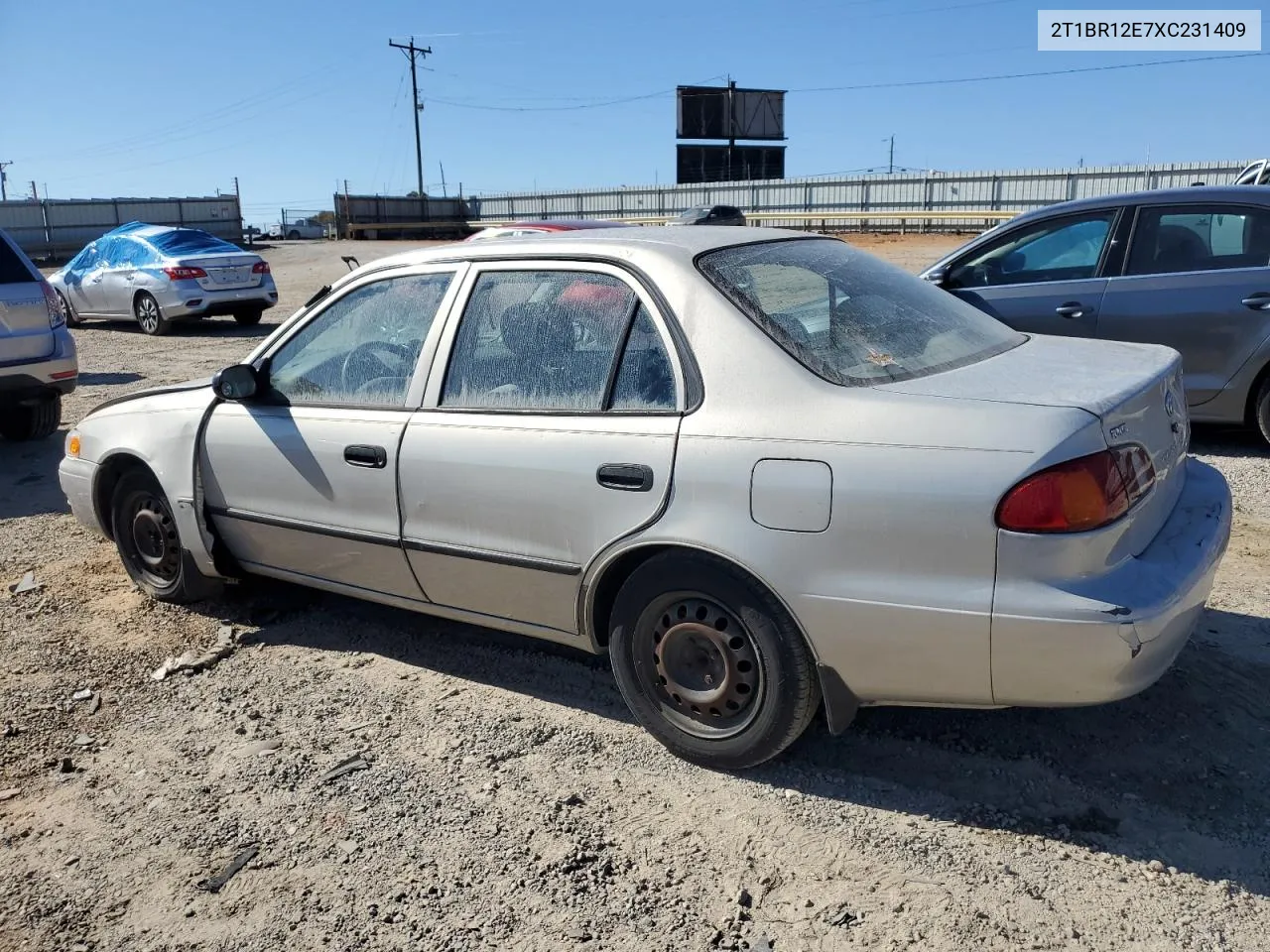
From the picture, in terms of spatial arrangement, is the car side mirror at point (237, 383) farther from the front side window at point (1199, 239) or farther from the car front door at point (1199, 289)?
the front side window at point (1199, 239)

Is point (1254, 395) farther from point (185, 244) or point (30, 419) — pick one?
point (185, 244)

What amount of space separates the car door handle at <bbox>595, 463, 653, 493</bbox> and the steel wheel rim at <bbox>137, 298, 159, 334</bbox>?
13.9 metres

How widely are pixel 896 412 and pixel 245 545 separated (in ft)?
9.30

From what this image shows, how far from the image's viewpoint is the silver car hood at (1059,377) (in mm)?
2846

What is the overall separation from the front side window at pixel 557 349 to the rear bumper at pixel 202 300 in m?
12.8

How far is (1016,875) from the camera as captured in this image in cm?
274

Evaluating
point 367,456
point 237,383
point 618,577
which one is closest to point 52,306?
point 237,383

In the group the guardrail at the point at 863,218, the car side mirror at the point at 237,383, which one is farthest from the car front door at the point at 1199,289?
the guardrail at the point at 863,218

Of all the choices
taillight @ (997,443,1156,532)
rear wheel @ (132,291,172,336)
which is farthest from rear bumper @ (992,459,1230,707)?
rear wheel @ (132,291,172,336)

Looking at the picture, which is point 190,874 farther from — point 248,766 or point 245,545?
point 245,545

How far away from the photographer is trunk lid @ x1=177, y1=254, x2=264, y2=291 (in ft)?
49.6

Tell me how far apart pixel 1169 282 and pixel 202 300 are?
12.8 meters

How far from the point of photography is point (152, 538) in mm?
4789

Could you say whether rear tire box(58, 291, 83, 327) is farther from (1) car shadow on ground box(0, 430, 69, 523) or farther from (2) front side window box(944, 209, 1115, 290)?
(2) front side window box(944, 209, 1115, 290)
